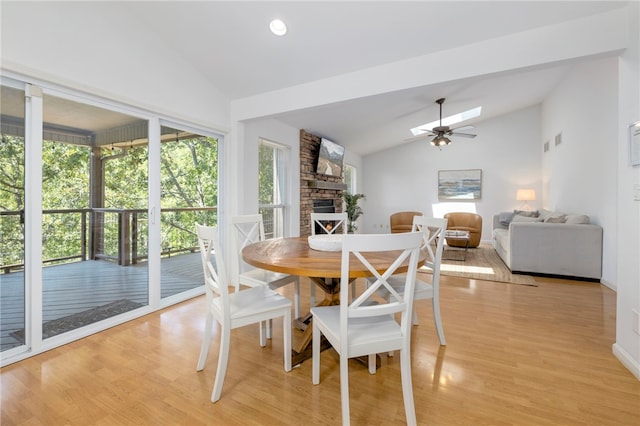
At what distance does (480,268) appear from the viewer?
447 cm

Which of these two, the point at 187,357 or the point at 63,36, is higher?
the point at 63,36

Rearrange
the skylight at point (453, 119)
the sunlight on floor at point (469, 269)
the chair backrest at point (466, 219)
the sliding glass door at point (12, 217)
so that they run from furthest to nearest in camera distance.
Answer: the chair backrest at point (466, 219)
the skylight at point (453, 119)
the sunlight on floor at point (469, 269)
the sliding glass door at point (12, 217)

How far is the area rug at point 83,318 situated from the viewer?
2.21 meters

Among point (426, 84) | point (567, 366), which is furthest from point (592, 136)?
point (567, 366)

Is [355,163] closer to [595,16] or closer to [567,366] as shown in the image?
[595,16]

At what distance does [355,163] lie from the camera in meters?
7.98

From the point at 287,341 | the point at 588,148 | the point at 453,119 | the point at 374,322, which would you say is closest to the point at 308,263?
the point at 374,322

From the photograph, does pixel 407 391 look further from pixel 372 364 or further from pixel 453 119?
pixel 453 119

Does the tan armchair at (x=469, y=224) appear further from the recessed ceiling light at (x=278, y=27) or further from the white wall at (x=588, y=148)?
the recessed ceiling light at (x=278, y=27)

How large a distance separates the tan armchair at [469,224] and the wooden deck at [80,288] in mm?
5114

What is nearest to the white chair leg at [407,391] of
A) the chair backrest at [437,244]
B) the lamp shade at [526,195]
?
the chair backrest at [437,244]

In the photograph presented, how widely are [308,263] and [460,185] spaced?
6881mm

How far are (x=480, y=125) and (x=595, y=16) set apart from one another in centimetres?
563

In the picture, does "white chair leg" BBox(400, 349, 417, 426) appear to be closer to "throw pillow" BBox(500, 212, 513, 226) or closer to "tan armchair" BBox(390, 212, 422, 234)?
"throw pillow" BBox(500, 212, 513, 226)
